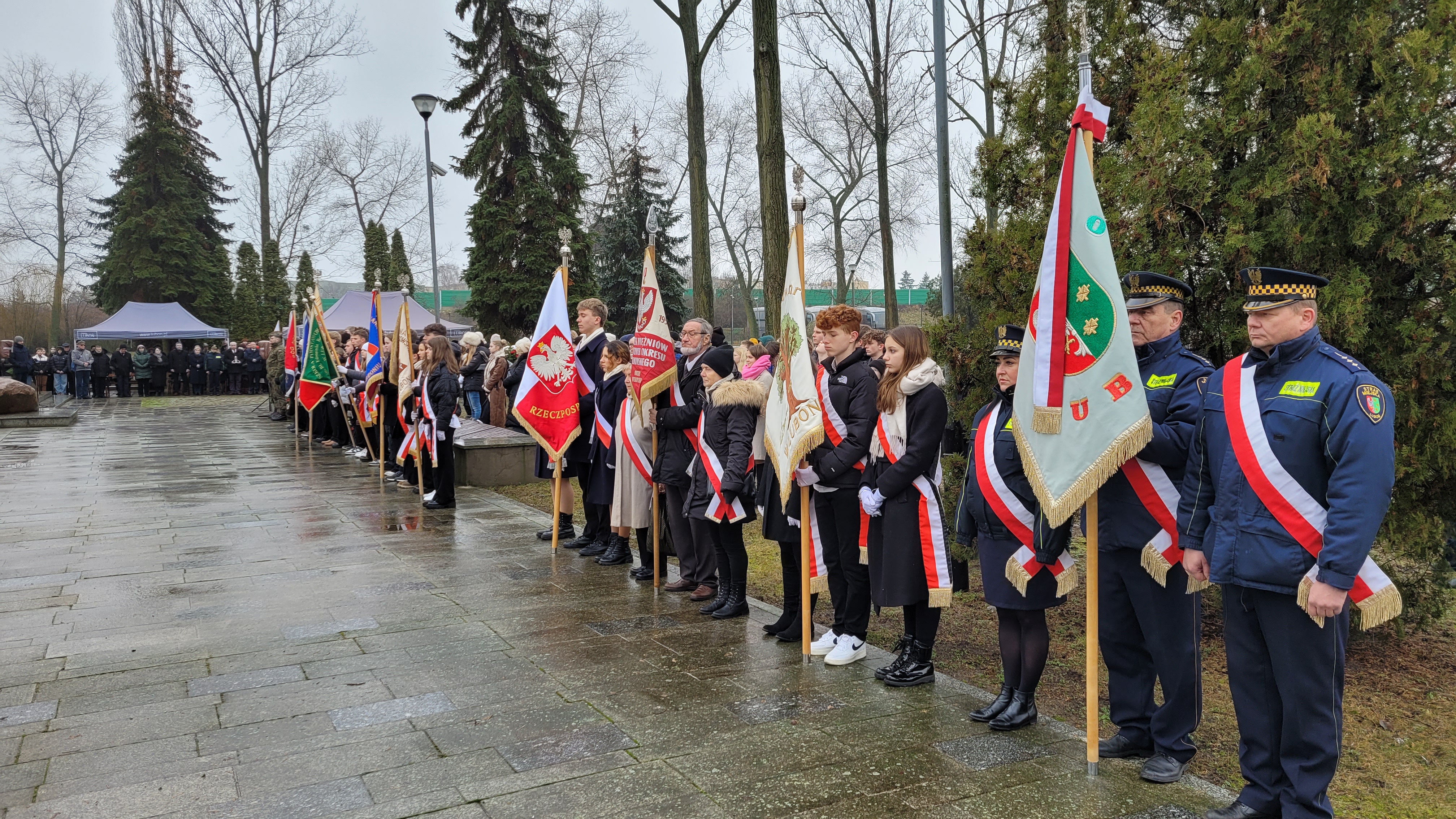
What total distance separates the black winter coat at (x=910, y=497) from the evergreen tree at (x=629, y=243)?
32748mm

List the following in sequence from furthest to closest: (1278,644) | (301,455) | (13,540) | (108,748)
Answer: (301,455) → (13,540) → (108,748) → (1278,644)

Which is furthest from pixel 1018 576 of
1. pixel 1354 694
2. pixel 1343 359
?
Answer: pixel 1354 694

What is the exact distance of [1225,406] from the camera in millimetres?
3568

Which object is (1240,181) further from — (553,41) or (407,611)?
(553,41)

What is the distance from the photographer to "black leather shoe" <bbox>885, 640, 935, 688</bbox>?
5094 millimetres

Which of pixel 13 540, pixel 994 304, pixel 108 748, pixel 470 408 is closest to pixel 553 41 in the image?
pixel 470 408

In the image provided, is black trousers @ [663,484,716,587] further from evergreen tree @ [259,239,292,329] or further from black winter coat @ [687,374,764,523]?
evergreen tree @ [259,239,292,329]

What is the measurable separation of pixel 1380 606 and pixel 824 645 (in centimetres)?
297

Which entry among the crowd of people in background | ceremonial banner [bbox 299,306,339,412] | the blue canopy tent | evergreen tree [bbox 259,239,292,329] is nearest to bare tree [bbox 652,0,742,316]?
ceremonial banner [bbox 299,306,339,412]

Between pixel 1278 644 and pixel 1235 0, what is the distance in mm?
3948

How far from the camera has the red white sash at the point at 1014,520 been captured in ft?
14.2

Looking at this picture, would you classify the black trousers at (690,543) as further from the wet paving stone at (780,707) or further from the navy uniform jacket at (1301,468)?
the navy uniform jacket at (1301,468)

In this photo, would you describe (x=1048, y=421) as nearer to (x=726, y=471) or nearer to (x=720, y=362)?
(x=726, y=471)

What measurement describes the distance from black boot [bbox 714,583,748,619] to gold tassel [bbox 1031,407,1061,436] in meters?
3.01
